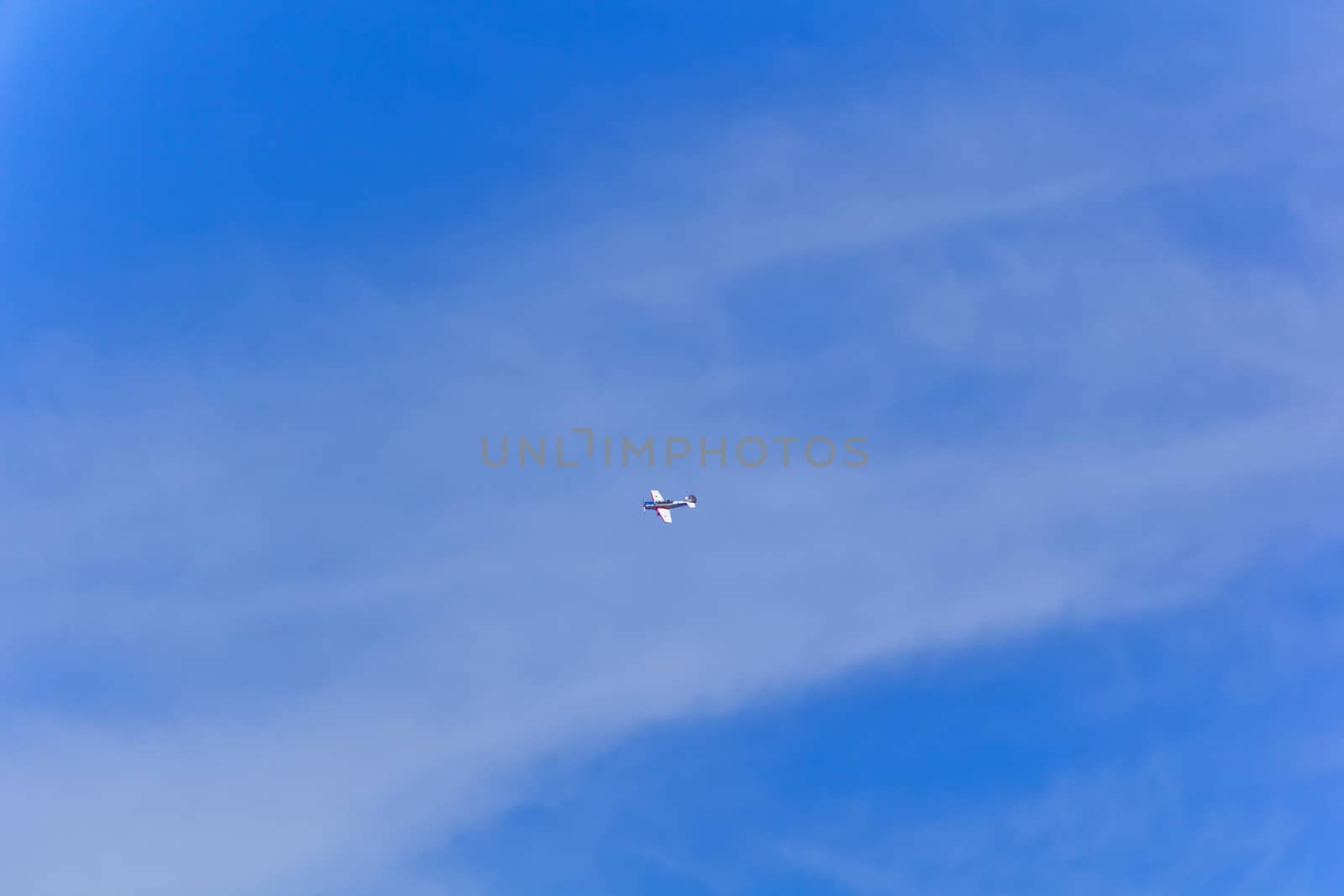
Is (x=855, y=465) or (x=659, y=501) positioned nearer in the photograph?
(x=855, y=465)

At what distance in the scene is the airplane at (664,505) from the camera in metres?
168

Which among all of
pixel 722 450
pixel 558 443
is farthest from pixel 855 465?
pixel 558 443

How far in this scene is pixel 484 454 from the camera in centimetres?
15838

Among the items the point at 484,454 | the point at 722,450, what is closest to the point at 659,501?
the point at 722,450

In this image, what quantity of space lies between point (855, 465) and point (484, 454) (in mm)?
60748

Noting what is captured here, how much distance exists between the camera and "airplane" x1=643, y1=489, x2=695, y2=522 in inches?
6599

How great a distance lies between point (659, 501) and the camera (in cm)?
16838

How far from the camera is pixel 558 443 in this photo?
158 meters

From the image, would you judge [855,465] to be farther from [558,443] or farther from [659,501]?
[558,443]

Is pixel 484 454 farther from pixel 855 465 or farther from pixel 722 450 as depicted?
pixel 855 465

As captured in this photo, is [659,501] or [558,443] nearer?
[558,443]

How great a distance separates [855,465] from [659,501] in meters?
34.5

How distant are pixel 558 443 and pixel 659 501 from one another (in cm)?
2181

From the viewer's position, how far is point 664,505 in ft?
554
